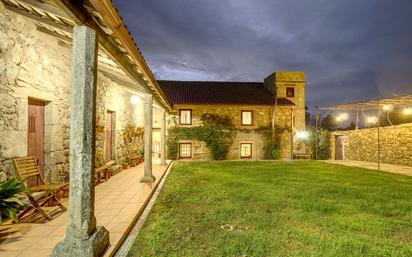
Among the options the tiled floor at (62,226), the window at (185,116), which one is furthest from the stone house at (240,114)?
the tiled floor at (62,226)

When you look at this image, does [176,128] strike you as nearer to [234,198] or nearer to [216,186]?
[216,186]

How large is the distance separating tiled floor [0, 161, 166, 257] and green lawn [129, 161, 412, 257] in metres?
0.32

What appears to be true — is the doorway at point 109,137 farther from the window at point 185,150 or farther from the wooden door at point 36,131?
the window at point 185,150

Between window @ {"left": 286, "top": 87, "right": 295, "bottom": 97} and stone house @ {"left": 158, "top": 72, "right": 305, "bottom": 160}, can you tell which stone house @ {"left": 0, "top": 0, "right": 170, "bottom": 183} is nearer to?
stone house @ {"left": 158, "top": 72, "right": 305, "bottom": 160}

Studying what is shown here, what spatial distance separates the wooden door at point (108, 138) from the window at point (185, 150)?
726 centimetres

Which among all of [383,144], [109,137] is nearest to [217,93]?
[109,137]

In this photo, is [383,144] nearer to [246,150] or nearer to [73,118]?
[246,150]

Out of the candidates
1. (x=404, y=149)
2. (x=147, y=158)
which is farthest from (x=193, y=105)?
(x=404, y=149)

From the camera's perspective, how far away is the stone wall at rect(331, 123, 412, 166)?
1224cm

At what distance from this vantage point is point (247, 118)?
1650 centimetres

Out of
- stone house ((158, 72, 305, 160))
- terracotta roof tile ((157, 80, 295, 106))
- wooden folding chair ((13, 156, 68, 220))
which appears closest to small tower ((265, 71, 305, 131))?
stone house ((158, 72, 305, 160))

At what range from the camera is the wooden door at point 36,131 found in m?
4.60

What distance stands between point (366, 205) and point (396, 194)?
1741mm

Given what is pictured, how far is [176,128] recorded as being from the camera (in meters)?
15.7
